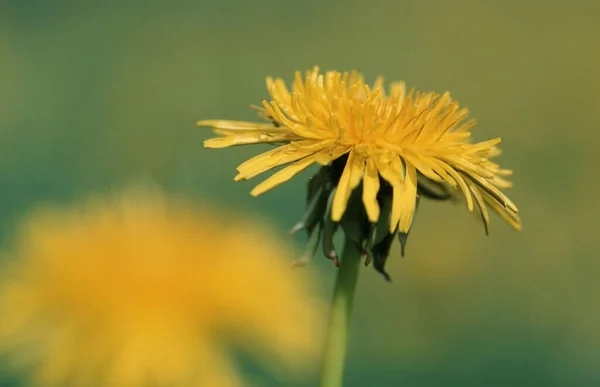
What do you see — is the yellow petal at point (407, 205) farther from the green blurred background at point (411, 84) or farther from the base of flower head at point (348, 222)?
the green blurred background at point (411, 84)

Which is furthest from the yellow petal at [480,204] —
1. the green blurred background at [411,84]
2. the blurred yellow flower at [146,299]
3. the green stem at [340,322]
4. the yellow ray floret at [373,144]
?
the green blurred background at [411,84]

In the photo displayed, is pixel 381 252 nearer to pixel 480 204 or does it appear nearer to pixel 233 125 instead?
→ pixel 480 204

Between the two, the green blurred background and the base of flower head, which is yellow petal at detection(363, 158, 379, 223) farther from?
the green blurred background

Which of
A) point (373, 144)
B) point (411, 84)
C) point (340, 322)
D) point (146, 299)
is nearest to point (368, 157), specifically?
point (373, 144)

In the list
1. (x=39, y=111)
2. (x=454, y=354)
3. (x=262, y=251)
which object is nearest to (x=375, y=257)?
(x=262, y=251)

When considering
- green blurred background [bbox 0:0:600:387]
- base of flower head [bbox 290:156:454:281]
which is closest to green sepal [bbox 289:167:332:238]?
base of flower head [bbox 290:156:454:281]
